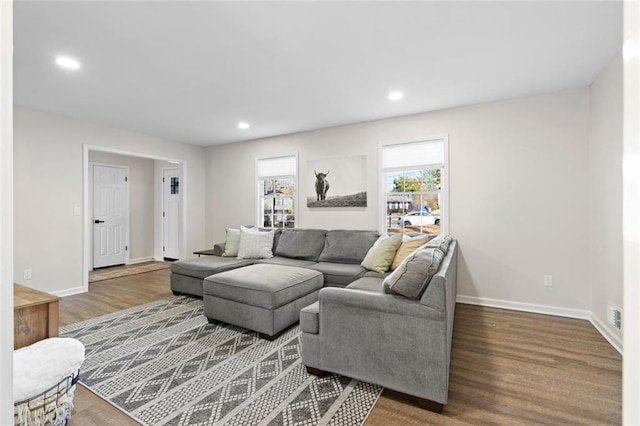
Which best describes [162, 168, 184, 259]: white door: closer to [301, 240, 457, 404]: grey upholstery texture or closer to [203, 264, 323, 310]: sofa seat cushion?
[203, 264, 323, 310]: sofa seat cushion

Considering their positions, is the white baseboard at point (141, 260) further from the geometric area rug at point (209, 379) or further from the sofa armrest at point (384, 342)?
the sofa armrest at point (384, 342)

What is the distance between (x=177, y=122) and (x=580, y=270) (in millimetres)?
5486

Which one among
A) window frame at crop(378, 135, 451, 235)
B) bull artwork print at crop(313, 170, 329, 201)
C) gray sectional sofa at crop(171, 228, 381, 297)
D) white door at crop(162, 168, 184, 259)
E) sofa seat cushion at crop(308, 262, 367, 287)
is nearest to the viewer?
sofa seat cushion at crop(308, 262, 367, 287)

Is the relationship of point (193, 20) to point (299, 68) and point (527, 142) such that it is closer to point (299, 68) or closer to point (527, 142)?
point (299, 68)

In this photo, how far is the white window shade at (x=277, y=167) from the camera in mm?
5172

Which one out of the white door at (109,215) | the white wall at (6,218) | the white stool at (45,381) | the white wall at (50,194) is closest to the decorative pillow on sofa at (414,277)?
the white wall at (6,218)

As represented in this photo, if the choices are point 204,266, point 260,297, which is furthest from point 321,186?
point 260,297

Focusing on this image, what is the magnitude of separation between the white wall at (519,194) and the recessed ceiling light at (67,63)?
11.5 ft

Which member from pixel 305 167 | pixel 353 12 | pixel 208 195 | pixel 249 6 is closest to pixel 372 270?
pixel 305 167

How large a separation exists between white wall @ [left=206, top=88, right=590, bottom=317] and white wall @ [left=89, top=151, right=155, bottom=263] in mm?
5665

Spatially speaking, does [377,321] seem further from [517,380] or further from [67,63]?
[67,63]

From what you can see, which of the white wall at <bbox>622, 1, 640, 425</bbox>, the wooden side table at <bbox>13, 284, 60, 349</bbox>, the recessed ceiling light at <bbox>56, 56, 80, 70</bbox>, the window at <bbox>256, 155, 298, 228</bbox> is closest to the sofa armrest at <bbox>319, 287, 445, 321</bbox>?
the white wall at <bbox>622, 1, 640, 425</bbox>

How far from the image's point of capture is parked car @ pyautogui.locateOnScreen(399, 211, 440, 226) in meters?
4.04

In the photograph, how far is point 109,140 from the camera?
468 cm
